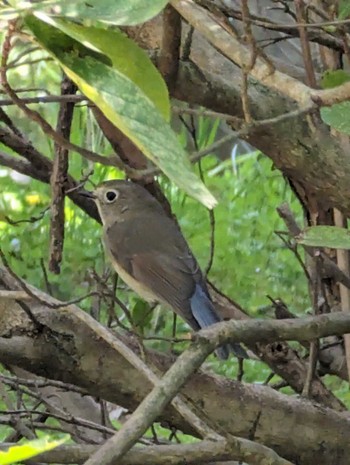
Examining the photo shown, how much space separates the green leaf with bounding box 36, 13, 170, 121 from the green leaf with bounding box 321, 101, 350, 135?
27 cm

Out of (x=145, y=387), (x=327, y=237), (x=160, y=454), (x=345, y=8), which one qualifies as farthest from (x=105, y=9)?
(x=145, y=387)

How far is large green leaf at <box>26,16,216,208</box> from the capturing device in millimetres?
534

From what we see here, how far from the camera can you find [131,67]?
67 cm

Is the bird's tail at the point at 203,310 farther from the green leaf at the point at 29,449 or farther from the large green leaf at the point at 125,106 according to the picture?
the green leaf at the point at 29,449

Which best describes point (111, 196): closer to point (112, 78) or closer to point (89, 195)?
point (89, 195)

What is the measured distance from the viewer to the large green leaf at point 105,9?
561 millimetres

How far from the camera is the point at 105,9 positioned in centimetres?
58

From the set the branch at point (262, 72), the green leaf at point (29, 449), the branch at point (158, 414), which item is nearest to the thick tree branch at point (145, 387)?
the branch at point (158, 414)

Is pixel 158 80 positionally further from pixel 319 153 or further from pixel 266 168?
pixel 266 168

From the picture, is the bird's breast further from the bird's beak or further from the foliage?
the foliage

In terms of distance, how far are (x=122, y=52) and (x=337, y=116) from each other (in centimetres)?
39

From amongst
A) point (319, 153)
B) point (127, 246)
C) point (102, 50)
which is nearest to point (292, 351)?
point (319, 153)

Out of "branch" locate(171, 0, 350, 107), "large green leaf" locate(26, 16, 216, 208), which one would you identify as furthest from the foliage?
"branch" locate(171, 0, 350, 107)

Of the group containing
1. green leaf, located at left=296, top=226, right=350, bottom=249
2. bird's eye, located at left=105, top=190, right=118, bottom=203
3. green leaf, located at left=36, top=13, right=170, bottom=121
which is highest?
green leaf, located at left=36, top=13, right=170, bottom=121
